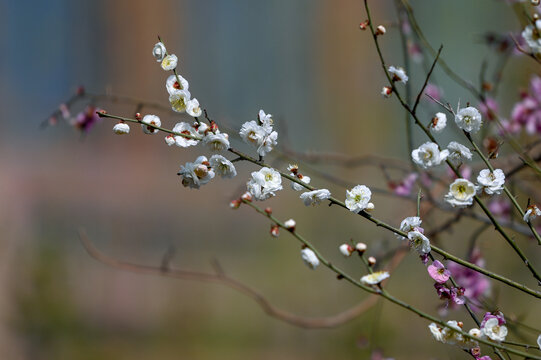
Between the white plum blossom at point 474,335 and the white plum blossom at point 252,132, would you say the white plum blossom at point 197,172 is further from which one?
the white plum blossom at point 474,335

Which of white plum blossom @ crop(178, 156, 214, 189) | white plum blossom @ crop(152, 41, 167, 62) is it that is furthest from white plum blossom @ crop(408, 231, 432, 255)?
white plum blossom @ crop(152, 41, 167, 62)

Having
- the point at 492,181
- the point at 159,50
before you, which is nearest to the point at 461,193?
the point at 492,181

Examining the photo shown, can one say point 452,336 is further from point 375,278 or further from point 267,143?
point 267,143

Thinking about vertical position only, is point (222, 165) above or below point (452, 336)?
above

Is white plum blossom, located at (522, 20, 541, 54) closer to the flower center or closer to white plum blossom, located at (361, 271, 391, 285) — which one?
the flower center

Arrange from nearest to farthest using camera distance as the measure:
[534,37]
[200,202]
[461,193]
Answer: [461,193], [534,37], [200,202]

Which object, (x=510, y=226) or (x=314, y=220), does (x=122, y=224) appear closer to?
(x=314, y=220)

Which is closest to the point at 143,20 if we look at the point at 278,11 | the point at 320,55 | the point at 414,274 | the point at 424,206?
the point at 278,11
